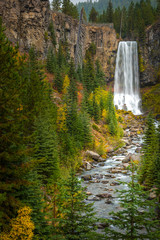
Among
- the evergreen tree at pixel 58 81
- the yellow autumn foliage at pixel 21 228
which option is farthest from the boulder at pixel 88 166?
the evergreen tree at pixel 58 81

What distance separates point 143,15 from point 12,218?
305 ft

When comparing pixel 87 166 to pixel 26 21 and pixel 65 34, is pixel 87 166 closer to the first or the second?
pixel 26 21

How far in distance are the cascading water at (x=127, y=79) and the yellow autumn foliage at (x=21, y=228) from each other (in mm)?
62072

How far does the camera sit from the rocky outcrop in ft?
157

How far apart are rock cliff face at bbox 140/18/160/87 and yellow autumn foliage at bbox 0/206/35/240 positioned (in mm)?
71735

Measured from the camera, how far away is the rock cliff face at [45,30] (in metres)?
48.9

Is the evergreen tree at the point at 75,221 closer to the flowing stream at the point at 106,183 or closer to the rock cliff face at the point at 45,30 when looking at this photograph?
the flowing stream at the point at 106,183

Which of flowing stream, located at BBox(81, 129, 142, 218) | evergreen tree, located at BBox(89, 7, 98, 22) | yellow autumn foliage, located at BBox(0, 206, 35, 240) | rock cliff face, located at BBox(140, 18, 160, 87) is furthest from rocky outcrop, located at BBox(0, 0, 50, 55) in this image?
yellow autumn foliage, located at BBox(0, 206, 35, 240)

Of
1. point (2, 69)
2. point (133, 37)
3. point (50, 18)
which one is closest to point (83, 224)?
point (2, 69)

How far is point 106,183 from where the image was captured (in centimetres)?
2067

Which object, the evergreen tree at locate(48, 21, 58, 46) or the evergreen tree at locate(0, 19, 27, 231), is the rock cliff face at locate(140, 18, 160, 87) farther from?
the evergreen tree at locate(0, 19, 27, 231)

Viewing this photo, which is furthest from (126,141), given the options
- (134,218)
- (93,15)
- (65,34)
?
(93,15)

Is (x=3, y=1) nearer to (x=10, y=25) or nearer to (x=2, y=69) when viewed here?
(x=10, y=25)

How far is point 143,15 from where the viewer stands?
256 feet
